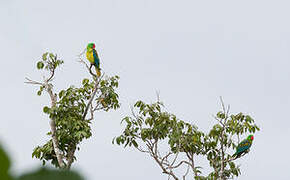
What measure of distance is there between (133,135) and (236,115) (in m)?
1.44

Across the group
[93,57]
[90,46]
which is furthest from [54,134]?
[90,46]

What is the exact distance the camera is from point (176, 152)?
19.6ft

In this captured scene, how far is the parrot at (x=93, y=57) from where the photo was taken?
6.04m

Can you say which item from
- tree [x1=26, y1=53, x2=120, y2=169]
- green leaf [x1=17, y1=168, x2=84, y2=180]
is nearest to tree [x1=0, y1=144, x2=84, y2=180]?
green leaf [x1=17, y1=168, x2=84, y2=180]

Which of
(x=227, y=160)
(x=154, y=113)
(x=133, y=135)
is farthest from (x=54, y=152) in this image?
(x=227, y=160)

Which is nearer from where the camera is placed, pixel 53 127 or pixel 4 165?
pixel 4 165

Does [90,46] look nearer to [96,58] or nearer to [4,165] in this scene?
[96,58]

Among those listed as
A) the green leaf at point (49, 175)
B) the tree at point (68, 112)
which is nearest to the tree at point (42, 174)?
the green leaf at point (49, 175)

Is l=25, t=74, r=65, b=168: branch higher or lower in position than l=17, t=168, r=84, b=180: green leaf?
higher

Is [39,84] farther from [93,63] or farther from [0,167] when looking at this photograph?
[0,167]

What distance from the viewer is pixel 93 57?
6094 millimetres

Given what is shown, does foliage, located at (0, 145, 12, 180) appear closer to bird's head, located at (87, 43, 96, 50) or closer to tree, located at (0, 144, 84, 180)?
tree, located at (0, 144, 84, 180)

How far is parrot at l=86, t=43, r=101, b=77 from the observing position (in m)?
6.04

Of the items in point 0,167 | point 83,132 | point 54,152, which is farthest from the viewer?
point 54,152
